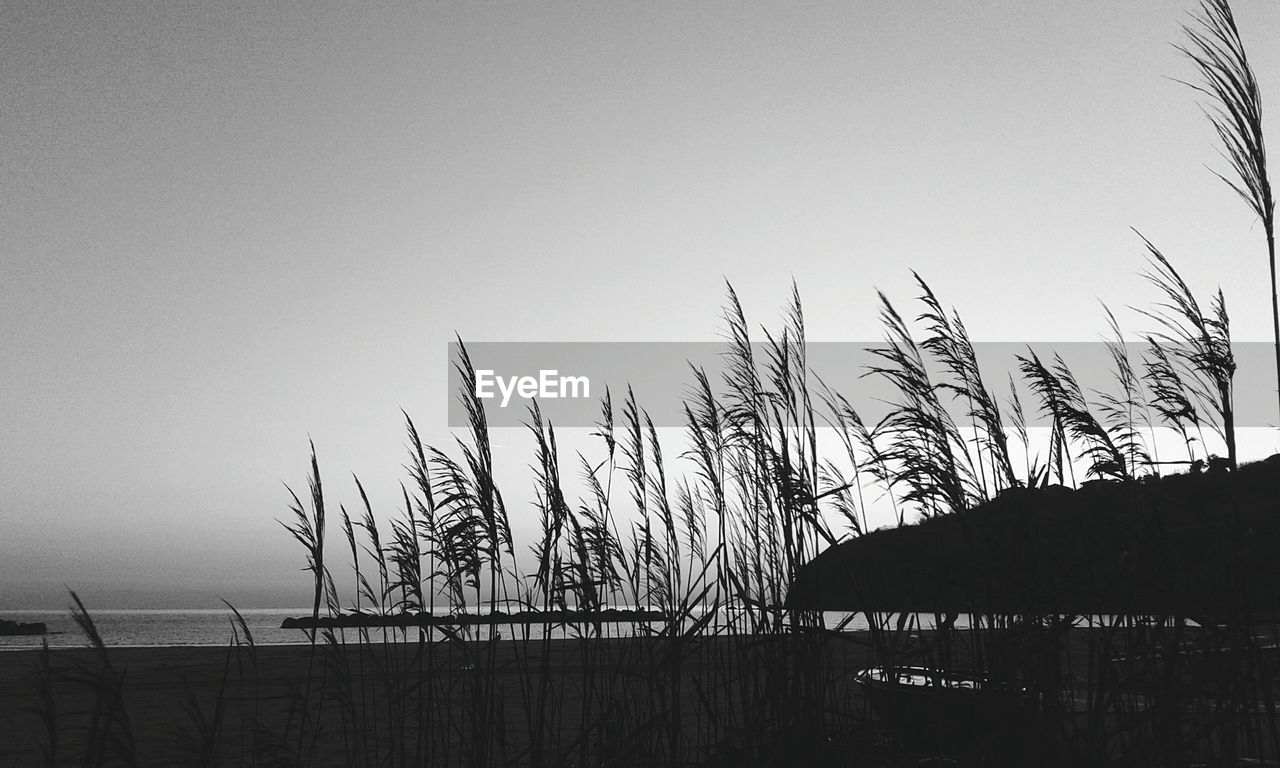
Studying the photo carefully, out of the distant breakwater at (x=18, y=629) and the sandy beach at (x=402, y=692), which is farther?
the distant breakwater at (x=18, y=629)

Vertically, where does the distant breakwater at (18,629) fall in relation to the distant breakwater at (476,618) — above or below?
below

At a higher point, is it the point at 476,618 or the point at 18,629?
the point at 476,618

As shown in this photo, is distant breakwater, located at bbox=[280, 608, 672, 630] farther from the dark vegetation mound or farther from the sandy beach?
the dark vegetation mound

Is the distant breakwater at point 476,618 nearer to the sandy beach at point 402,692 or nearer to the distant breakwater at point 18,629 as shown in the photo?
the sandy beach at point 402,692

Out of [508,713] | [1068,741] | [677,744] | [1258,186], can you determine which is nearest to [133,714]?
[508,713]

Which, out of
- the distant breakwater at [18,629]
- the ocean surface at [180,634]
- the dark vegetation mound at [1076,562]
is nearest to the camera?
the dark vegetation mound at [1076,562]

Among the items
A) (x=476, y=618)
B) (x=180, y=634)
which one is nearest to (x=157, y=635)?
(x=180, y=634)

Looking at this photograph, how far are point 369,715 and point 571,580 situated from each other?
21.5ft

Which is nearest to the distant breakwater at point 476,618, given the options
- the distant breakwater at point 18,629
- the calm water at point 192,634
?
the calm water at point 192,634

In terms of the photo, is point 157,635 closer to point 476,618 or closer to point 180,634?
point 180,634

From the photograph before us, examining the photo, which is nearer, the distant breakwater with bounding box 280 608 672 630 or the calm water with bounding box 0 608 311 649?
the distant breakwater with bounding box 280 608 672 630

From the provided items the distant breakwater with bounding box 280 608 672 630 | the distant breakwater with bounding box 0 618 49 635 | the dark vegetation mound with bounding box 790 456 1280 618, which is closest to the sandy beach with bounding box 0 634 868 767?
the distant breakwater with bounding box 280 608 672 630

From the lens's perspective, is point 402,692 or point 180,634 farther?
point 180,634

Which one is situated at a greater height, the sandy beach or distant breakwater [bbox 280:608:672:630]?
distant breakwater [bbox 280:608:672:630]
